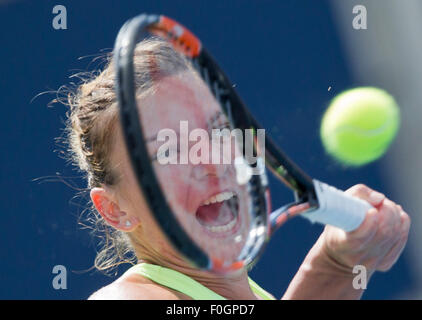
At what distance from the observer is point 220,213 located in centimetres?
129

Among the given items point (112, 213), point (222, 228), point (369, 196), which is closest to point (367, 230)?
point (369, 196)

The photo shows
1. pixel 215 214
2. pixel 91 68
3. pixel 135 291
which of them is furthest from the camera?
pixel 91 68

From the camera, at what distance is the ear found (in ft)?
4.19

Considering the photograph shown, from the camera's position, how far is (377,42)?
2322 millimetres

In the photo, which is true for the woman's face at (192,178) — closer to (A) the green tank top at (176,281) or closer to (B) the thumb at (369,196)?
Answer: (A) the green tank top at (176,281)

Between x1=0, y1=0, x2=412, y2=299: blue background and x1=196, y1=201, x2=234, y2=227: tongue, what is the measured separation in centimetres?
69

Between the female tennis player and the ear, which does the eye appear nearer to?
the female tennis player

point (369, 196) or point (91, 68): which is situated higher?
point (91, 68)

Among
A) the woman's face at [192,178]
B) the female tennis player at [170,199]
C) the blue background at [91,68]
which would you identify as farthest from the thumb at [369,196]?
the blue background at [91,68]

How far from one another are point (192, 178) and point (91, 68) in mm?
858

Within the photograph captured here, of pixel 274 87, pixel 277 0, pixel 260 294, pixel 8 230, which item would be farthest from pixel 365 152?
pixel 8 230

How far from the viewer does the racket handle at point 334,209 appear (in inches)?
46.2

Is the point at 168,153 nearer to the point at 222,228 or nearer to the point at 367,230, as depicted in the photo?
the point at 222,228

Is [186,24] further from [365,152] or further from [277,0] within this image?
[365,152]
